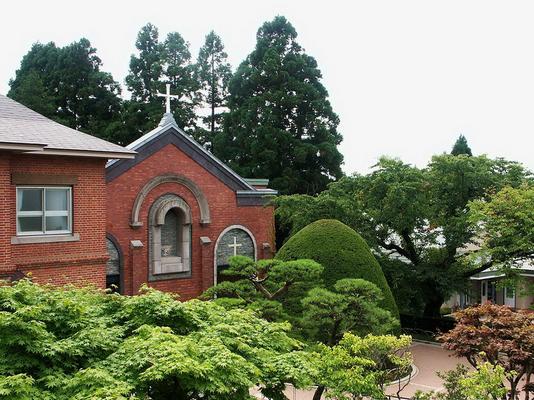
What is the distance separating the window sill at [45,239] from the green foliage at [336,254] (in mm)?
7067

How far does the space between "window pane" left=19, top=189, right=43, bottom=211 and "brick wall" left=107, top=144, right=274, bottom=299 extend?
16.4 ft

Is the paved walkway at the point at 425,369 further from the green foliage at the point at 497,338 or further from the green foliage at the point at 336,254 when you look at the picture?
the green foliage at the point at 497,338

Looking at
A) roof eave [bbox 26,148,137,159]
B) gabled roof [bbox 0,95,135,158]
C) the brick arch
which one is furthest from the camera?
the brick arch

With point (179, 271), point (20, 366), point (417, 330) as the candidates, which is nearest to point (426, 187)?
point (417, 330)

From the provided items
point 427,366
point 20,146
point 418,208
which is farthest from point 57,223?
point 418,208

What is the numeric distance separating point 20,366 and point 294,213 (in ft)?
58.7

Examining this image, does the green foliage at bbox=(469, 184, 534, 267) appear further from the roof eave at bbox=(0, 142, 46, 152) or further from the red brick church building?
the roof eave at bbox=(0, 142, 46, 152)

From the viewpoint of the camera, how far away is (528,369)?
12.4 meters

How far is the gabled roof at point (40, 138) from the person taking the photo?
15312 millimetres

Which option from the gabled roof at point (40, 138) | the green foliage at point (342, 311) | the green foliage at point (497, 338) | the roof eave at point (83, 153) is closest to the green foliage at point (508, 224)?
the green foliage at point (497, 338)

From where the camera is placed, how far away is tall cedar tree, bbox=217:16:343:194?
37.2 meters

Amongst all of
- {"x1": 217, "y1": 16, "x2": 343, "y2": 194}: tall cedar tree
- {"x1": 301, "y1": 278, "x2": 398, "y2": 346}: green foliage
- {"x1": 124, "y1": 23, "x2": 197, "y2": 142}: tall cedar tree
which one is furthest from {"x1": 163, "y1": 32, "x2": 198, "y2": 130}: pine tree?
{"x1": 301, "y1": 278, "x2": 398, "y2": 346}: green foliage

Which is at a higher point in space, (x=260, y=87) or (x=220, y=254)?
(x=260, y=87)

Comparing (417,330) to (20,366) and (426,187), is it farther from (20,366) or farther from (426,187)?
(20,366)
